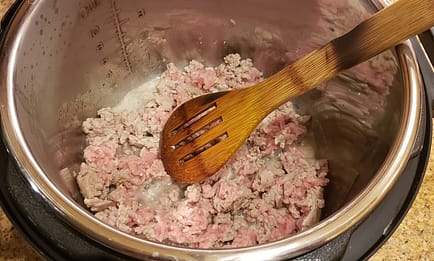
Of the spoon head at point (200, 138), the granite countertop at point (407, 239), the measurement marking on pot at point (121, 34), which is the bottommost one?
the granite countertop at point (407, 239)

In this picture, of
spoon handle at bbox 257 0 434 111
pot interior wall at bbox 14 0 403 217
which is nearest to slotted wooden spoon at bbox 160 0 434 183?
spoon handle at bbox 257 0 434 111

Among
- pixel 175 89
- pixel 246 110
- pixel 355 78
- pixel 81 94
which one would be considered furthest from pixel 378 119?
pixel 81 94

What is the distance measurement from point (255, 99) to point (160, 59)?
0.95ft

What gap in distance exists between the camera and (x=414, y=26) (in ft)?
2.29

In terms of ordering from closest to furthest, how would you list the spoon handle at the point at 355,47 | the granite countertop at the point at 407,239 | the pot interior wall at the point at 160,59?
the spoon handle at the point at 355,47, the pot interior wall at the point at 160,59, the granite countertop at the point at 407,239

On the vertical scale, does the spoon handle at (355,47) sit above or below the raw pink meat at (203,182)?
above

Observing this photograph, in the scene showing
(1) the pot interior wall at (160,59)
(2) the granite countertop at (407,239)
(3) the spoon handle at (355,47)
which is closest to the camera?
(3) the spoon handle at (355,47)

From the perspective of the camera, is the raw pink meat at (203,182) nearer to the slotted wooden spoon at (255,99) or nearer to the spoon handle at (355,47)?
the slotted wooden spoon at (255,99)

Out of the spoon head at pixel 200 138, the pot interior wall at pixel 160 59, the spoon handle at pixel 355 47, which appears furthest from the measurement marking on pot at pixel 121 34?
the spoon handle at pixel 355 47

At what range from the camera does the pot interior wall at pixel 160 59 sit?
80 centimetres

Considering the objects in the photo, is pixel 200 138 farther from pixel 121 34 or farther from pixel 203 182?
pixel 121 34

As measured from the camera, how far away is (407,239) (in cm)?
95

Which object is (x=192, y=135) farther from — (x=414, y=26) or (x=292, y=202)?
(x=414, y=26)

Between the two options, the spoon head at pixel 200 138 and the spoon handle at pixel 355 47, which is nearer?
the spoon handle at pixel 355 47
